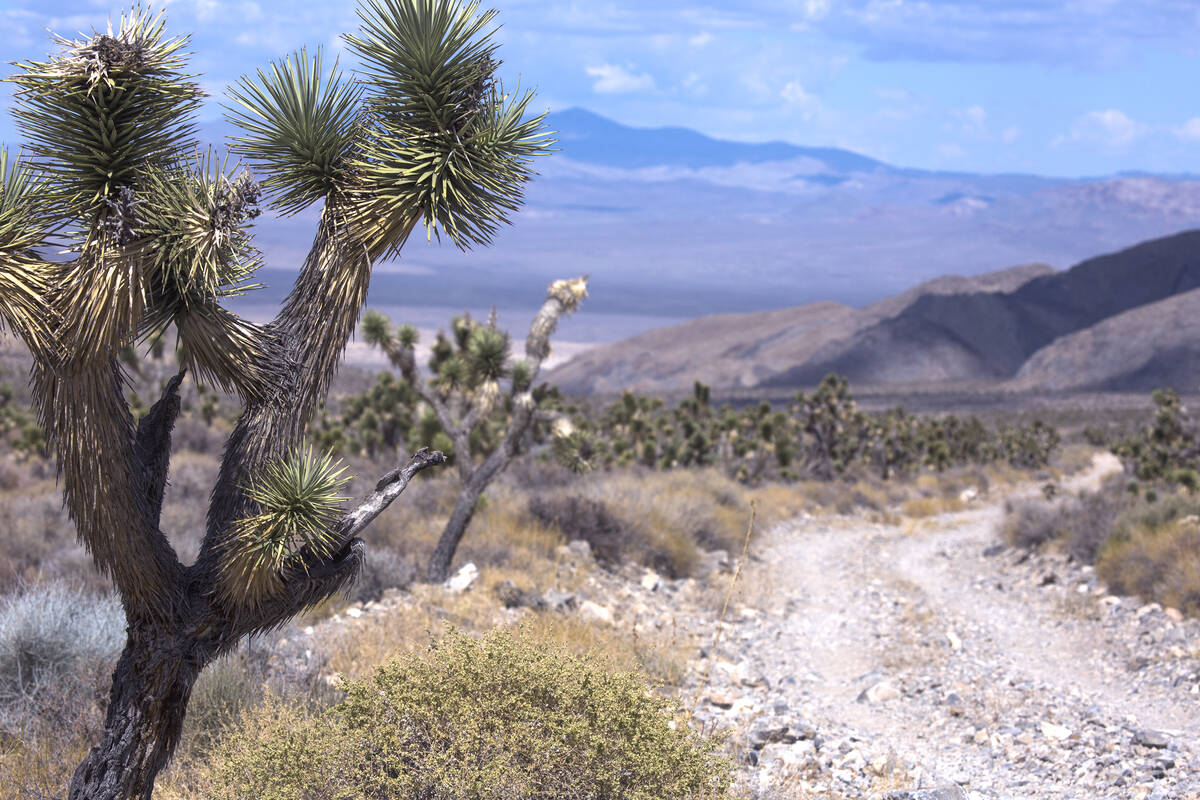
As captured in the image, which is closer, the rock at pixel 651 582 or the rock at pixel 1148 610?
the rock at pixel 1148 610

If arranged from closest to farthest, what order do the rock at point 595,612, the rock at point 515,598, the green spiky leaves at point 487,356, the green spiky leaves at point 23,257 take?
the green spiky leaves at point 23,257, the rock at point 595,612, the rock at point 515,598, the green spiky leaves at point 487,356

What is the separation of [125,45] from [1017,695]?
850cm

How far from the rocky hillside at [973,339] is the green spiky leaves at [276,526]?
349 ft

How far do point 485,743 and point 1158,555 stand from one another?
10.7 metres

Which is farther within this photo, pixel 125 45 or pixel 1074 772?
pixel 1074 772

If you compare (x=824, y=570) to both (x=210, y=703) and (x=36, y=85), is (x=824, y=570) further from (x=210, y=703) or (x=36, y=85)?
(x=36, y=85)

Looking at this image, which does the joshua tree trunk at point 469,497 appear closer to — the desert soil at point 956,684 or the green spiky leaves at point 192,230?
the desert soil at point 956,684

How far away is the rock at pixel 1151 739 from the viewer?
6.71 metres

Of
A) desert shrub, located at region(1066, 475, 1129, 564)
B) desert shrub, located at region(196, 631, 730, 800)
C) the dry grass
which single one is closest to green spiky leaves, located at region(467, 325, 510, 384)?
desert shrub, located at region(196, 631, 730, 800)

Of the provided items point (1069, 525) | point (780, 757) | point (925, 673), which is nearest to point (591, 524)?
point (925, 673)

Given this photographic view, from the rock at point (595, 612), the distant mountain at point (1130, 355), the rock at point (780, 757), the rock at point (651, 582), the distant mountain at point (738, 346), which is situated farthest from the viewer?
the distant mountain at point (738, 346)

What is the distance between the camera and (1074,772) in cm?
649

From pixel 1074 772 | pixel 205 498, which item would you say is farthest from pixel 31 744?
pixel 205 498

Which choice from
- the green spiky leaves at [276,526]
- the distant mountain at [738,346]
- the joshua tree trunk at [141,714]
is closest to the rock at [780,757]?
the green spiky leaves at [276,526]
